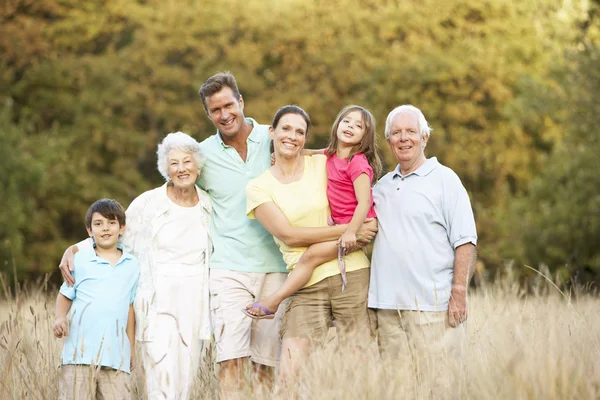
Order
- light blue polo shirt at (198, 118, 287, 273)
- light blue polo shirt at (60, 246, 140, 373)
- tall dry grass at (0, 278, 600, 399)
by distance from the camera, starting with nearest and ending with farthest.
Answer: tall dry grass at (0, 278, 600, 399) < light blue polo shirt at (60, 246, 140, 373) < light blue polo shirt at (198, 118, 287, 273)

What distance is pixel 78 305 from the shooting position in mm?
4871

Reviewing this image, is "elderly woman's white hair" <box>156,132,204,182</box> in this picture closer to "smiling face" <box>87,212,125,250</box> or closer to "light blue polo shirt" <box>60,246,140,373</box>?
"smiling face" <box>87,212,125,250</box>

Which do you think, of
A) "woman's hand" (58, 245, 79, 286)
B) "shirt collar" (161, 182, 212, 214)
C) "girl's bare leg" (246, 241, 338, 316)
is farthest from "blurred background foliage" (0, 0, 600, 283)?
"girl's bare leg" (246, 241, 338, 316)

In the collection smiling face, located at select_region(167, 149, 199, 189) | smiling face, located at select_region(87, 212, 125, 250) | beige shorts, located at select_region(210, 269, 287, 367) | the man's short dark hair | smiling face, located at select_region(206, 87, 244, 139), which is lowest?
beige shorts, located at select_region(210, 269, 287, 367)

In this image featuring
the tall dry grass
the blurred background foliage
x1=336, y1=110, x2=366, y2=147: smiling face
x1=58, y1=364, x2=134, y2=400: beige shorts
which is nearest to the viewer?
the tall dry grass

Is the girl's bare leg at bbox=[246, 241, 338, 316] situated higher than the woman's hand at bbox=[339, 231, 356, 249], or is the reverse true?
the woman's hand at bbox=[339, 231, 356, 249]

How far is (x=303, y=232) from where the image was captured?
502 centimetres

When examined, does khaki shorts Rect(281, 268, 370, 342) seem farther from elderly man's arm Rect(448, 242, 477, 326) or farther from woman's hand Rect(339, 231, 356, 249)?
elderly man's arm Rect(448, 242, 477, 326)

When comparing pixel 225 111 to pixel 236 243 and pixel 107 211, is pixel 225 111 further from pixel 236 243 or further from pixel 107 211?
pixel 107 211

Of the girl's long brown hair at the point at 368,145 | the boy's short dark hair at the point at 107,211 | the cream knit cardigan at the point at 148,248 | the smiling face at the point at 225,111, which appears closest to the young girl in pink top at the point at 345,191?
the girl's long brown hair at the point at 368,145

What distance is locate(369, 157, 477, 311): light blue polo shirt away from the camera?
495 cm

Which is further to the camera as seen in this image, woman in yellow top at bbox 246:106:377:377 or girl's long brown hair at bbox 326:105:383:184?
girl's long brown hair at bbox 326:105:383:184

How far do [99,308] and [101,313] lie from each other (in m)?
0.03

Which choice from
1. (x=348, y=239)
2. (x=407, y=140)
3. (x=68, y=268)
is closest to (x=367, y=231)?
(x=348, y=239)
